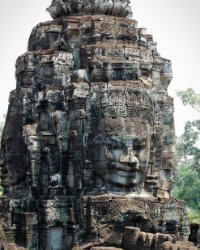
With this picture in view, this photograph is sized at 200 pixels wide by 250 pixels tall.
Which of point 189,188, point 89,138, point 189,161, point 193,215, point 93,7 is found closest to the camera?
point 89,138

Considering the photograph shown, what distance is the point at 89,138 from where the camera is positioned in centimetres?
1547

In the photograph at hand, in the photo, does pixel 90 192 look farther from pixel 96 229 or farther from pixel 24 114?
pixel 24 114

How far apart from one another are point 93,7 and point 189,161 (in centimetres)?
2002

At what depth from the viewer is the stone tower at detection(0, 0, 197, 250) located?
49.5 feet

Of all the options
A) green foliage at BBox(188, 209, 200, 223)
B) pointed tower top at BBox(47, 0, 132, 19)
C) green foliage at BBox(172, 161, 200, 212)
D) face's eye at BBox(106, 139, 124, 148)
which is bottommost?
green foliage at BBox(188, 209, 200, 223)

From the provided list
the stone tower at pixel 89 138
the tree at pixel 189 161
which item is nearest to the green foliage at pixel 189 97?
the tree at pixel 189 161

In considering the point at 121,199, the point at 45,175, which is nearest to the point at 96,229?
the point at 121,199

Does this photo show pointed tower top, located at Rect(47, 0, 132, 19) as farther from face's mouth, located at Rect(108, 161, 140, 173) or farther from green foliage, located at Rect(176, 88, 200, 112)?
green foliage, located at Rect(176, 88, 200, 112)

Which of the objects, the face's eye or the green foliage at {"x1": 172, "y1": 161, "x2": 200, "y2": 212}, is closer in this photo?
the face's eye

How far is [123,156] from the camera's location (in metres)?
15.1

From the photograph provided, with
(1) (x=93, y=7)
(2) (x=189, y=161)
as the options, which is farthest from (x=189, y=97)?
(1) (x=93, y=7)

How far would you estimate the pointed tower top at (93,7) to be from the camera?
17.0 meters

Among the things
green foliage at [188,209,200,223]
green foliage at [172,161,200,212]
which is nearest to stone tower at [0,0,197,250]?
green foliage at [188,209,200,223]

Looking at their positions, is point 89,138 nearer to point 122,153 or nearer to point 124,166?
point 122,153
